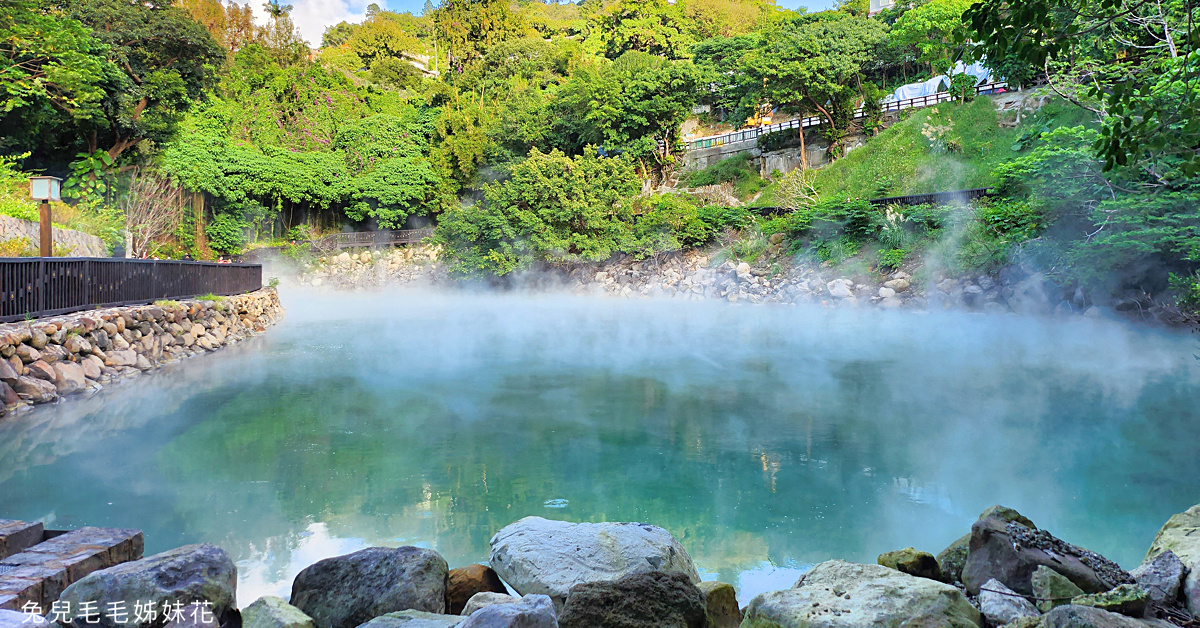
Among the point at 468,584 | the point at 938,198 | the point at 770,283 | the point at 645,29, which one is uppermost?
the point at 645,29

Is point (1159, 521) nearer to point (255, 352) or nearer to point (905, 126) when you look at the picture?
point (255, 352)

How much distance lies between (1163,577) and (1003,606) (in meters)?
0.58

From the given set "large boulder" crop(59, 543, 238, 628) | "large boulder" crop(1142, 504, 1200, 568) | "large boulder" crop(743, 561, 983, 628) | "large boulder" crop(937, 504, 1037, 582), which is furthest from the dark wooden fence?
"large boulder" crop(1142, 504, 1200, 568)

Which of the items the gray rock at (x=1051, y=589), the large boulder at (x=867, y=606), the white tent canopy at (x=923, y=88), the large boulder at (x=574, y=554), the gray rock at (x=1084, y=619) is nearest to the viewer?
the gray rock at (x=1084, y=619)

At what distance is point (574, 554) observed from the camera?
8.92 ft

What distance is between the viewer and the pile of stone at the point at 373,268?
2675 cm

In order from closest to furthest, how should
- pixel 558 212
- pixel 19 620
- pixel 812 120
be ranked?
pixel 19 620 < pixel 558 212 < pixel 812 120

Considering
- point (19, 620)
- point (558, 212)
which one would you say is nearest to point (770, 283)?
point (558, 212)

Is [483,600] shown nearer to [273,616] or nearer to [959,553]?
[273,616]

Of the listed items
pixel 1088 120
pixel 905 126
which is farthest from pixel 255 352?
pixel 905 126

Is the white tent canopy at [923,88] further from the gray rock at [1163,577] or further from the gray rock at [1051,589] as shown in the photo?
the gray rock at [1051,589]

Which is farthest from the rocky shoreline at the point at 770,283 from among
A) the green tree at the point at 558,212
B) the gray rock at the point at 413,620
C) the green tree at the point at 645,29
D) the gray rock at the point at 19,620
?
the green tree at the point at 645,29

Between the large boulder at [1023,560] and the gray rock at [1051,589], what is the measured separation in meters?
0.11

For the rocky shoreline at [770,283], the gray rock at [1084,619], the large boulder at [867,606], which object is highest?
the rocky shoreline at [770,283]
